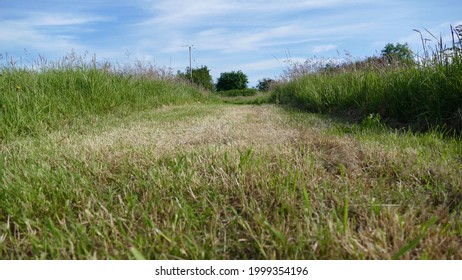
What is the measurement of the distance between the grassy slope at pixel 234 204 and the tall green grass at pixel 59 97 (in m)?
1.59

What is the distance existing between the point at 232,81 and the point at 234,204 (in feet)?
137

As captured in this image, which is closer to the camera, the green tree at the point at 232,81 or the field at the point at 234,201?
the field at the point at 234,201

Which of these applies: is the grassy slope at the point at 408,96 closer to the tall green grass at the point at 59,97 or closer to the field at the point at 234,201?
the field at the point at 234,201

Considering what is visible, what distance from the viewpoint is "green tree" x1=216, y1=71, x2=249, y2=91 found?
137ft

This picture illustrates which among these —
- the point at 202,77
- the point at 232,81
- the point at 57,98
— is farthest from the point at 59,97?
the point at 232,81

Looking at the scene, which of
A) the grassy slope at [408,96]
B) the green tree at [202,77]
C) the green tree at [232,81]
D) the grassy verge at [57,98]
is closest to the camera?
the grassy slope at [408,96]

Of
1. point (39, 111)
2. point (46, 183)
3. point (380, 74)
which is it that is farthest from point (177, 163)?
point (380, 74)

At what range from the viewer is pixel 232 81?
4206cm

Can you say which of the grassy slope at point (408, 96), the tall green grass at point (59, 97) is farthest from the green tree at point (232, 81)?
the grassy slope at point (408, 96)

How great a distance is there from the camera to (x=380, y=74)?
178 inches

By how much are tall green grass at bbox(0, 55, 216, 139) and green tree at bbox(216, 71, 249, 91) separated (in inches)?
1401

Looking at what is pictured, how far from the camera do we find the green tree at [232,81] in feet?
137

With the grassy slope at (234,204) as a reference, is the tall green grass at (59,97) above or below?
above
